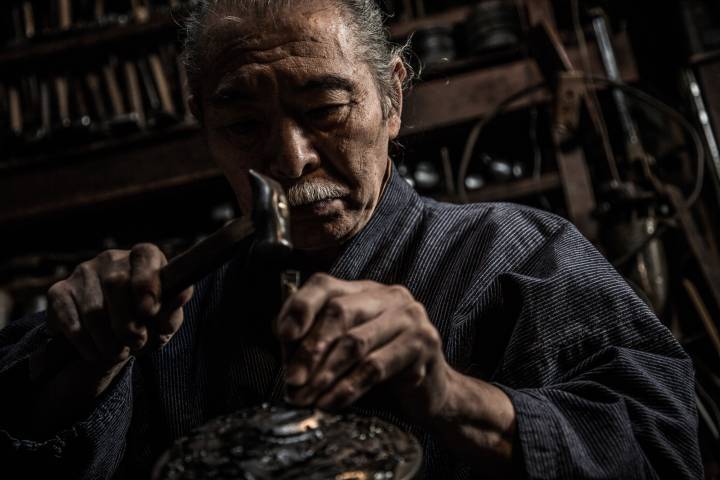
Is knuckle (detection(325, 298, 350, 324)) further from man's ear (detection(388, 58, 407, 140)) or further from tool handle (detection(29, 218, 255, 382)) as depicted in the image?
man's ear (detection(388, 58, 407, 140))

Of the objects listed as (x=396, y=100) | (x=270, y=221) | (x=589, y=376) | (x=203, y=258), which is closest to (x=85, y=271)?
(x=203, y=258)

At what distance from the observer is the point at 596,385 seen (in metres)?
1.29

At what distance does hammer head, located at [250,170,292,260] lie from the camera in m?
1.01

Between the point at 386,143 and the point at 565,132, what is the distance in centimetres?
225

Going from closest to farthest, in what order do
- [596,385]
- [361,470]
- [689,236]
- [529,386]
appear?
1. [361,470]
2. [596,385]
3. [529,386]
4. [689,236]

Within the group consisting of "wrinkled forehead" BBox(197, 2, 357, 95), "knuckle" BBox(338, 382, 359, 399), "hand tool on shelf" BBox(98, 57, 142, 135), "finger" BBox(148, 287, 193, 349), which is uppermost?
"hand tool on shelf" BBox(98, 57, 142, 135)

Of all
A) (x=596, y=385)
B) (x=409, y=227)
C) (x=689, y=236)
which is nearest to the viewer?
(x=596, y=385)

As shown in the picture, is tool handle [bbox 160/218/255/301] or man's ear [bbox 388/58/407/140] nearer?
tool handle [bbox 160/218/255/301]

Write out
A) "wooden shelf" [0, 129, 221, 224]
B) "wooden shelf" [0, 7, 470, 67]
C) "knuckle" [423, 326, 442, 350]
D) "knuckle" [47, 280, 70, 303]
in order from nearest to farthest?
"knuckle" [423, 326, 442, 350]
"knuckle" [47, 280, 70, 303]
"wooden shelf" [0, 129, 221, 224]
"wooden shelf" [0, 7, 470, 67]

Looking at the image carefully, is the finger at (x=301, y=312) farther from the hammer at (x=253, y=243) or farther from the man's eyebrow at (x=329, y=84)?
the man's eyebrow at (x=329, y=84)

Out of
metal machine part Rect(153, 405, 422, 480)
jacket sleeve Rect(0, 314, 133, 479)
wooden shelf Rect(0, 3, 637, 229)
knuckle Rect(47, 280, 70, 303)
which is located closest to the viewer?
metal machine part Rect(153, 405, 422, 480)

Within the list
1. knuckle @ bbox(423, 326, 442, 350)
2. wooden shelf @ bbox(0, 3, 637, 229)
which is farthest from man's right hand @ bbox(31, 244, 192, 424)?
wooden shelf @ bbox(0, 3, 637, 229)

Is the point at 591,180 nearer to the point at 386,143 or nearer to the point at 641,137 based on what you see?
the point at 641,137

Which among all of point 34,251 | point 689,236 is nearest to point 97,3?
point 34,251
